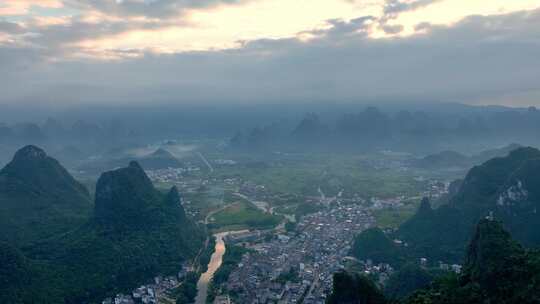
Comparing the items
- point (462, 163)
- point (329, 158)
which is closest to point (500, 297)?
point (462, 163)

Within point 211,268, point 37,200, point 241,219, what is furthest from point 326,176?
point 37,200

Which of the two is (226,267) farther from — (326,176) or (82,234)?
(326,176)

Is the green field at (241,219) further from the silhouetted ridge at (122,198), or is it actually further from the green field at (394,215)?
the green field at (394,215)

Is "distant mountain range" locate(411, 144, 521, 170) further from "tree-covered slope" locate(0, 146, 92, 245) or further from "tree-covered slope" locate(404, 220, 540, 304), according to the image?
"tree-covered slope" locate(404, 220, 540, 304)

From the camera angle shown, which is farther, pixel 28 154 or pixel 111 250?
pixel 28 154

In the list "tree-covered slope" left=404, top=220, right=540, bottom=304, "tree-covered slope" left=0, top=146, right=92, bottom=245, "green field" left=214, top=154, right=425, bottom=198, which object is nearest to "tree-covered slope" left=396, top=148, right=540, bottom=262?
"tree-covered slope" left=404, top=220, right=540, bottom=304

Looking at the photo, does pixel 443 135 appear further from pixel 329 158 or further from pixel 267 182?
pixel 267 182

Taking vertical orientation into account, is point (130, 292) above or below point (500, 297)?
below

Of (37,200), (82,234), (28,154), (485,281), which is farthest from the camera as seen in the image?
(28,154)
